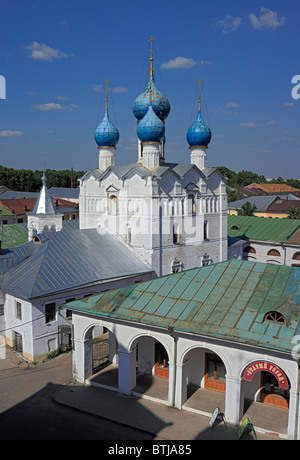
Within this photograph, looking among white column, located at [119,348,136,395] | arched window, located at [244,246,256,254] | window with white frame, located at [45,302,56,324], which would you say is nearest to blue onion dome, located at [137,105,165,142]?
window with white frame, located at [45,302,56,324]

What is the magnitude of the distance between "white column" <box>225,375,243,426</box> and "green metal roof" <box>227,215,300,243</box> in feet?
67.2

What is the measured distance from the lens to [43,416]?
548 inches

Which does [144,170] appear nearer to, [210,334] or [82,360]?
[82,360]

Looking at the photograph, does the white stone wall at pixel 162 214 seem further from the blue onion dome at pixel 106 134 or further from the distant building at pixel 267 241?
the distant building at pixel 267 241

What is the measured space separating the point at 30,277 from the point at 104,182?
30.1 ft

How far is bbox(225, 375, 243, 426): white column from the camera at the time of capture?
12969 millimetres

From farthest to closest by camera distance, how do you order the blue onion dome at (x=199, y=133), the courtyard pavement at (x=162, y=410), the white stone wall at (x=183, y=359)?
1. the blue onion dome at (x=199, y=133)
2. the courtyard pavement at (x=162, y=410)
3. the white stone wall at (x=183, y=359)

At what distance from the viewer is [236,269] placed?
614 inches

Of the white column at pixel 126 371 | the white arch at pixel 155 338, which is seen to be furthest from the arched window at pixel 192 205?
the white column at pixel 126 371

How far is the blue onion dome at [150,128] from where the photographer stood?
23844 mm

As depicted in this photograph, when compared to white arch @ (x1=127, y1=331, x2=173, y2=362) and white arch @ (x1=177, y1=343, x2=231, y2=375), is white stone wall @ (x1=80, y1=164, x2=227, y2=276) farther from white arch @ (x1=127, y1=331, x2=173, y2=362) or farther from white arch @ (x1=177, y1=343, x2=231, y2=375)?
white arch @ (x1=177, y1=343, x2=231, y2=375)

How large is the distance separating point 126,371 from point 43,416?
3.20 metres

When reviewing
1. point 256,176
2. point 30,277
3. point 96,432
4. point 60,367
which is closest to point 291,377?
point 96,432

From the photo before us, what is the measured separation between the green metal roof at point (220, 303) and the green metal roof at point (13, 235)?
1876cm
